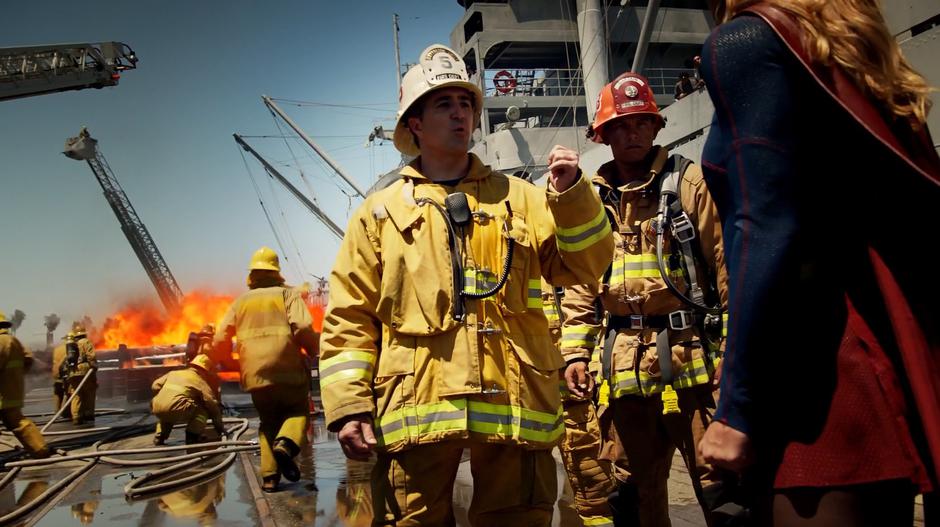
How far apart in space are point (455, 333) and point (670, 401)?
136 centimetres

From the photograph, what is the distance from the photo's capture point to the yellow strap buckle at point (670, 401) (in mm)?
3070

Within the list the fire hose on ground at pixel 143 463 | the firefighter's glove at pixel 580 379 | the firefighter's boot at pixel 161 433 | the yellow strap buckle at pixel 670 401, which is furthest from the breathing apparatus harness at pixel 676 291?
the firefighter's boot at pixel 161 433

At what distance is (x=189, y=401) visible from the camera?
8.59 metres

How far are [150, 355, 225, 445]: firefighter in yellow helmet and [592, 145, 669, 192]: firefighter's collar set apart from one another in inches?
277

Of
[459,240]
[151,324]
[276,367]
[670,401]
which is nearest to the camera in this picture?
[459,240]

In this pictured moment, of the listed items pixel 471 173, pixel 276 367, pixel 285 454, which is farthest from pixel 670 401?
pixel 276 367

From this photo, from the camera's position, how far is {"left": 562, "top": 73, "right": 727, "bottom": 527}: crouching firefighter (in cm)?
309

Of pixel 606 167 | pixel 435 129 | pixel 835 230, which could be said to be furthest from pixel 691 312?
pixel 835 230

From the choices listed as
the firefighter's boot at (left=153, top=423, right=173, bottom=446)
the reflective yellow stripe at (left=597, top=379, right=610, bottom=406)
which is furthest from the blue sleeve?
the firefighter's boot at (left=153, top=423, right=173, bottom=446)

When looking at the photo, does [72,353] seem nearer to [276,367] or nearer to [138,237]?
[276,367]

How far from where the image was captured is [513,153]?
2583cm

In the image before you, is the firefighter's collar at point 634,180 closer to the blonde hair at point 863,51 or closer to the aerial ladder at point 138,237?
the blonde hair at point 863,51

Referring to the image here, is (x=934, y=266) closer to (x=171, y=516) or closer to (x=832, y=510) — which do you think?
(x=832, y=510)

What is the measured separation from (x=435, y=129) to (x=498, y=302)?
79 centimetres
